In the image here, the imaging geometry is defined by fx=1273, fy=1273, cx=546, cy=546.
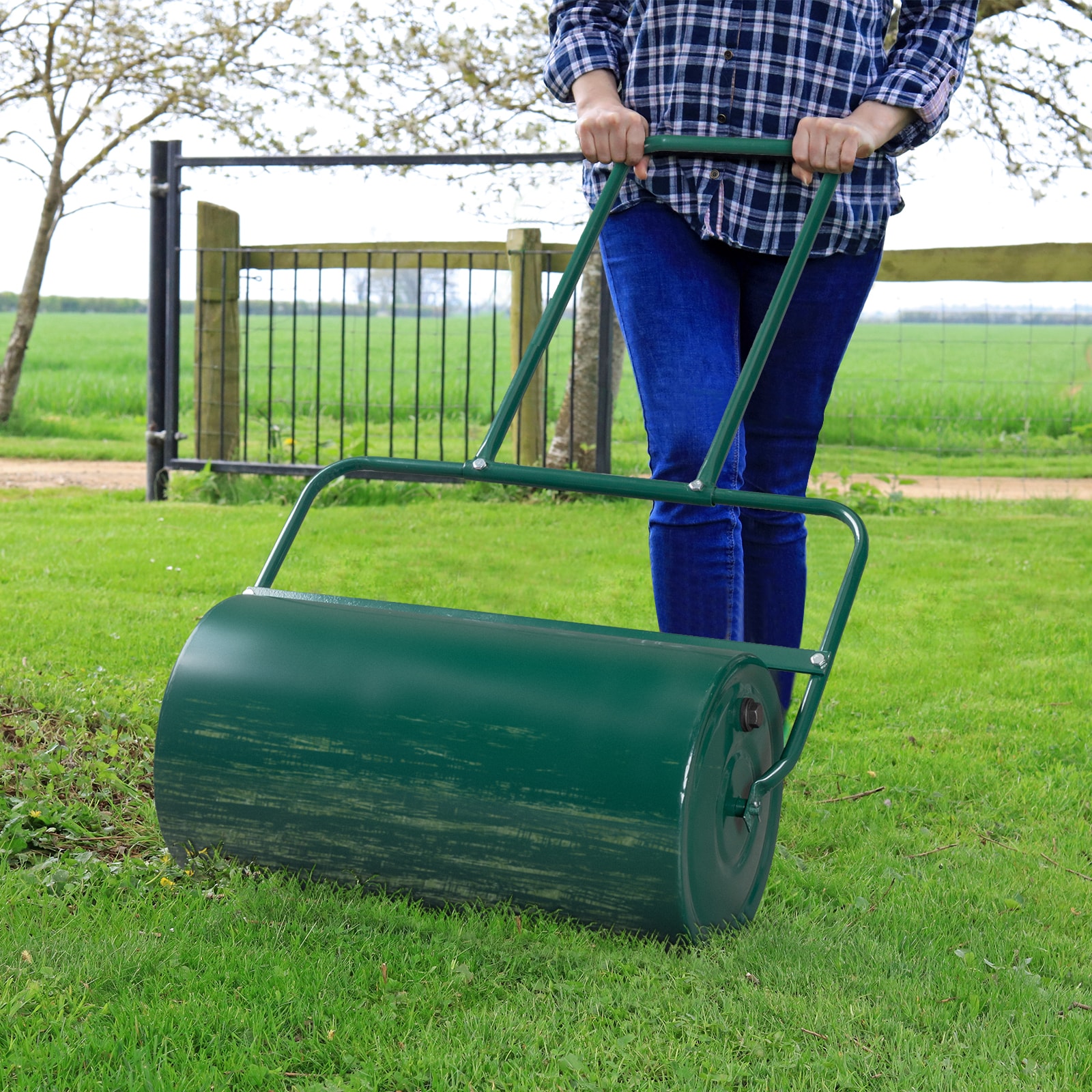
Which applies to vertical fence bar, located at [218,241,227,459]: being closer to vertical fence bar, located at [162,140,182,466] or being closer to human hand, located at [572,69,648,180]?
vertical fence bar, located at [162,140,182,466]

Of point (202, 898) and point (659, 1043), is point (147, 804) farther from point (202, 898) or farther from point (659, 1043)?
point (659, 1043)

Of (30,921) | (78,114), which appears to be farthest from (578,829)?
(78,114)

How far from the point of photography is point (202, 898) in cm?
163

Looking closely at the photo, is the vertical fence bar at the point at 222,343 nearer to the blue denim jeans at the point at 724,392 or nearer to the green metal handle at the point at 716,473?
the blue denim jeans at the point at 724,392

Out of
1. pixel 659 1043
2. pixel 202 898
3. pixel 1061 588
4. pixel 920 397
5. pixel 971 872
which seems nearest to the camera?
pixel 659 1043

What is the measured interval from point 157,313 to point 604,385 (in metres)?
2.06

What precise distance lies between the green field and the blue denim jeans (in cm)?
277

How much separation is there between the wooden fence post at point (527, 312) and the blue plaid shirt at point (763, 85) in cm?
333

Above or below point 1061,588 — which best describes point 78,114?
above

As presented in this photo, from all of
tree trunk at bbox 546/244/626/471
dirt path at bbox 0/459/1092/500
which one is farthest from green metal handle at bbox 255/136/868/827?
dirt path at bbox 0/459/1092/500

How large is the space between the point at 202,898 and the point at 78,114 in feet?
26.1

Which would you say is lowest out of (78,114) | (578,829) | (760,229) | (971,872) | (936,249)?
(971,872)

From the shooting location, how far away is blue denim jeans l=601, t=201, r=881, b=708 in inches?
74.2

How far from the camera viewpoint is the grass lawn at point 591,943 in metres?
1.30
